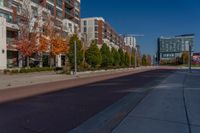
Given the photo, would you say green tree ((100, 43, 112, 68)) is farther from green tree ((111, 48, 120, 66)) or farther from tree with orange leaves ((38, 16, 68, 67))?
tree with orange leaves ((38, 16, 68, 67))

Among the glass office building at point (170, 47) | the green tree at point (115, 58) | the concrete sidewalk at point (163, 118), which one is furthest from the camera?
the glass office building at point (170, 47)

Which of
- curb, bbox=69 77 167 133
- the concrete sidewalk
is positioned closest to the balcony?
the concrete sidewalk

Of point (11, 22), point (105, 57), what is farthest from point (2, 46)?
point (105, 57)

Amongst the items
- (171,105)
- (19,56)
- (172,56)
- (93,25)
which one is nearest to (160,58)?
(172,56)

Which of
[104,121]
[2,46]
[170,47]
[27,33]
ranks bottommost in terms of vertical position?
[104,121]

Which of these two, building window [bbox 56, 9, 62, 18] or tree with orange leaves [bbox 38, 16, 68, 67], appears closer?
tree with orange leaves [bbox 38, 16, 68, 67]

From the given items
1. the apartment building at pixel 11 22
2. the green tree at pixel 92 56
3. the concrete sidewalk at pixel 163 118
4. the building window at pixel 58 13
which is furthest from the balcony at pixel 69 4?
the concrete sidewalk at pixel 163 118

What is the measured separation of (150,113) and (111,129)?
2.23m

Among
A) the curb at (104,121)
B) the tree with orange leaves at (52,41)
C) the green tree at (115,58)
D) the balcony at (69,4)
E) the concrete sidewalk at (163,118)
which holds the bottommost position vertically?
the curb at (104,121)

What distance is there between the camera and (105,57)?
66.8 m

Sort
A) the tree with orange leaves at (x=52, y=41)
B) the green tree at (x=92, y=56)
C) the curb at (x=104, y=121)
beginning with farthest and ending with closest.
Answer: the green tree at (x=92, y=56)
the tree with orange leaves at (x=52, y=41)
the curb at (x=104, y=121)

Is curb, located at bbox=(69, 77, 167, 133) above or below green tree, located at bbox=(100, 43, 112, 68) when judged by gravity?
below

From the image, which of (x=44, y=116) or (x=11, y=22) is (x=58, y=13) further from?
(x=44, y=116)

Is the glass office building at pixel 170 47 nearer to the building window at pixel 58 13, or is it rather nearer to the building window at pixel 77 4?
the building window at pixel 77 4
